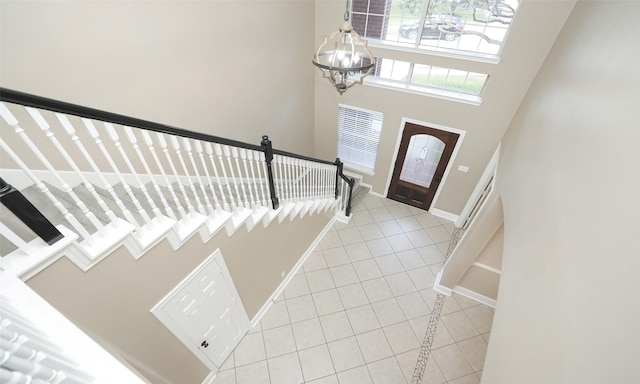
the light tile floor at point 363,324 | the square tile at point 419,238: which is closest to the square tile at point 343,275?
the light tile floor at point 363,324

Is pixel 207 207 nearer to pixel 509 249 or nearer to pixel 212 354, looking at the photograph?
pixel 212 354

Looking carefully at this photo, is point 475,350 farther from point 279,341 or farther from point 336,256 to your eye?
point 279,341

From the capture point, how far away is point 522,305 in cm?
167

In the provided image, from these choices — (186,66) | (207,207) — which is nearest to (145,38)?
(186,66)

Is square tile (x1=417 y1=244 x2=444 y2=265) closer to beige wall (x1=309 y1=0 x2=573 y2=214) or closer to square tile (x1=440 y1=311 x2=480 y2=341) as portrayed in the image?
square tile (x1=440 y1=311 x2=480 y2=341)

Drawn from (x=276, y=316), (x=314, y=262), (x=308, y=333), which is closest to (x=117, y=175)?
(x=276, y=316)

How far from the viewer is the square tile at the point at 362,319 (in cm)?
390

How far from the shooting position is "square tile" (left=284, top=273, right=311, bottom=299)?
14.1 ft

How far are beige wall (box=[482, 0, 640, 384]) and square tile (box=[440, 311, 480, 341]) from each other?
7.08 feet

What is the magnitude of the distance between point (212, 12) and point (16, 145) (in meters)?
2.27

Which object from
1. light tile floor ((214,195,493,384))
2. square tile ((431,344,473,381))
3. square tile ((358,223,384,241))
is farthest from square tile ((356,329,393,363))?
square tile ((358,223,384,241))

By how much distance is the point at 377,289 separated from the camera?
441cm

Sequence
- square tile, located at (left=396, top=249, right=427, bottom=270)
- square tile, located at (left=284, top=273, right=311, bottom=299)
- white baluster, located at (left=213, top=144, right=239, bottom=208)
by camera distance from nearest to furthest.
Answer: white baluster, located at (left=213, top=144, right=239, bottom=208), square tile, located at (left=284, top=273, right=311, bottom=299), square tile, located at (left=396, top=249, right=427, bottom=270)

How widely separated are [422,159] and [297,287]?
372 centimetres
